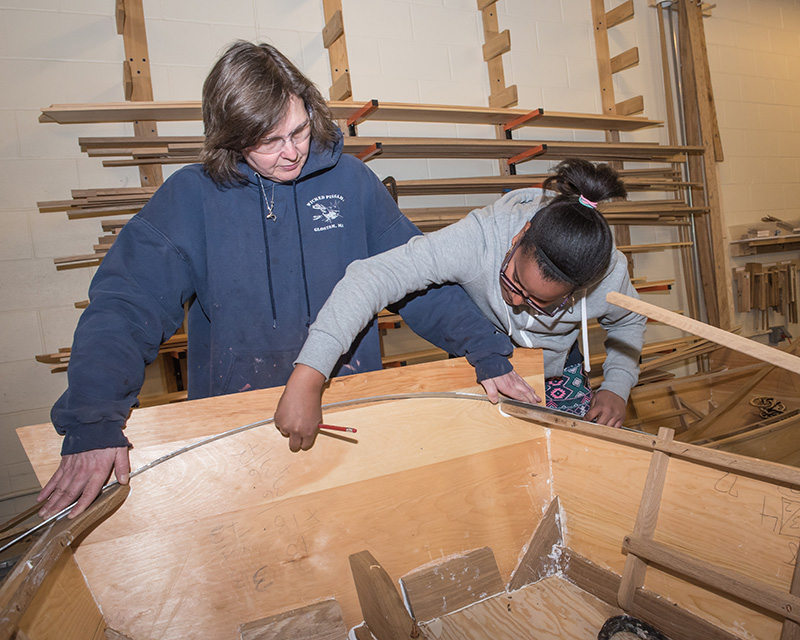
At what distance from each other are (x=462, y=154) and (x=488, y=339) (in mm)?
2474

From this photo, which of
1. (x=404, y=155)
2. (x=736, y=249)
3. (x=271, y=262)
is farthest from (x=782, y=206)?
(x=271, y=262)

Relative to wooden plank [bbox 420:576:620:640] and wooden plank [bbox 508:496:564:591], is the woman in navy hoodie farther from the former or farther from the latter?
wooden plank [bbox 420:576:620:640]

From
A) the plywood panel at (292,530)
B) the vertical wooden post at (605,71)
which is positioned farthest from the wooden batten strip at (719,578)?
the vertical wooden post at (605,71)

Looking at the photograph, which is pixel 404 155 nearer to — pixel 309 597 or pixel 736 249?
pixel 309 597

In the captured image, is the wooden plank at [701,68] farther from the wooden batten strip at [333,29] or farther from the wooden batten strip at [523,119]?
the wooden batten strip at [333,29]

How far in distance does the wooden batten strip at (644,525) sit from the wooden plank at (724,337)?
326mm

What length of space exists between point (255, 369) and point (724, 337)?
1.04 m

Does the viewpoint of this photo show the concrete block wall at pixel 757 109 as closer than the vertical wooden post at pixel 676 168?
No

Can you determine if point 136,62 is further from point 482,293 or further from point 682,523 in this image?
point 682,523

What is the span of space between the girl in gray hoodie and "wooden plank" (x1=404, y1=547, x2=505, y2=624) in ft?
1.35

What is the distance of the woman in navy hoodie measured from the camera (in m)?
1.12

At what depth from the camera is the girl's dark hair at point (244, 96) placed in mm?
1196

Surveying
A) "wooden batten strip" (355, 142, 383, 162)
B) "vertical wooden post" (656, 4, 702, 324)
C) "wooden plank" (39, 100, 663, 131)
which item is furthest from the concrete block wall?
"wooden batten strip" (355, 142, 383, 162)

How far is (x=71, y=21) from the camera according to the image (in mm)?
2959
